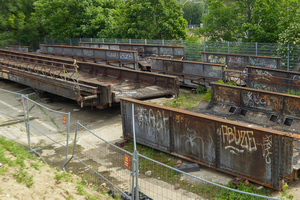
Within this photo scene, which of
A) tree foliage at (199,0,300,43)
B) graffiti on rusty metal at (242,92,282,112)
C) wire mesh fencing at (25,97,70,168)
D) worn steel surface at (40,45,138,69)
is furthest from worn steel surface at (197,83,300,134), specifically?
tree foliage at (199,0,300,43)

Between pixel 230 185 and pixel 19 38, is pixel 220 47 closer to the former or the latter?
pixel 230 185

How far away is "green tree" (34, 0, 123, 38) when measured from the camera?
3584 centimetres

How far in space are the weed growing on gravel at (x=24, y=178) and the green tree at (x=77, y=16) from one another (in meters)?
30.1

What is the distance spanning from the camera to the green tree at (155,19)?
98.4 feet

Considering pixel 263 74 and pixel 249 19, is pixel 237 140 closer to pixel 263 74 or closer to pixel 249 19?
pixel 263 74

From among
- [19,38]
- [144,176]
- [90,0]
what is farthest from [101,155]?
[19,38]

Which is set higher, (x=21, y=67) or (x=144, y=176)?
(x=21, y=67)

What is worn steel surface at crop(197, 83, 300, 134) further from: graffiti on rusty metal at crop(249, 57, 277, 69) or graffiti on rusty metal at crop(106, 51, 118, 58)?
graffiti on rusty metal at crop(106, 51, 118, 58)

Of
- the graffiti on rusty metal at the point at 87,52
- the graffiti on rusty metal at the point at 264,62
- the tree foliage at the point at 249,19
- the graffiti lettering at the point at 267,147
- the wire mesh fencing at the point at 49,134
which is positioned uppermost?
the tree foliage at the point at 249,19

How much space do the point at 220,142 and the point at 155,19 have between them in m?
24.9

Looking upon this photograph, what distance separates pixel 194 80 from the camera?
16.5 m

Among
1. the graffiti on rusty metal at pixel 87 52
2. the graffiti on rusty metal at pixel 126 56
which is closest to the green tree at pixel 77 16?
the graffiti on rusty metal at pixel 87 52

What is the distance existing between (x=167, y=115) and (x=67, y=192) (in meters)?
3.55

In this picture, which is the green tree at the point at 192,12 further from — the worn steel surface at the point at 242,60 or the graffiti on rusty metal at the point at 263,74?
the graffiti on rusty metal at the point at 263,74
